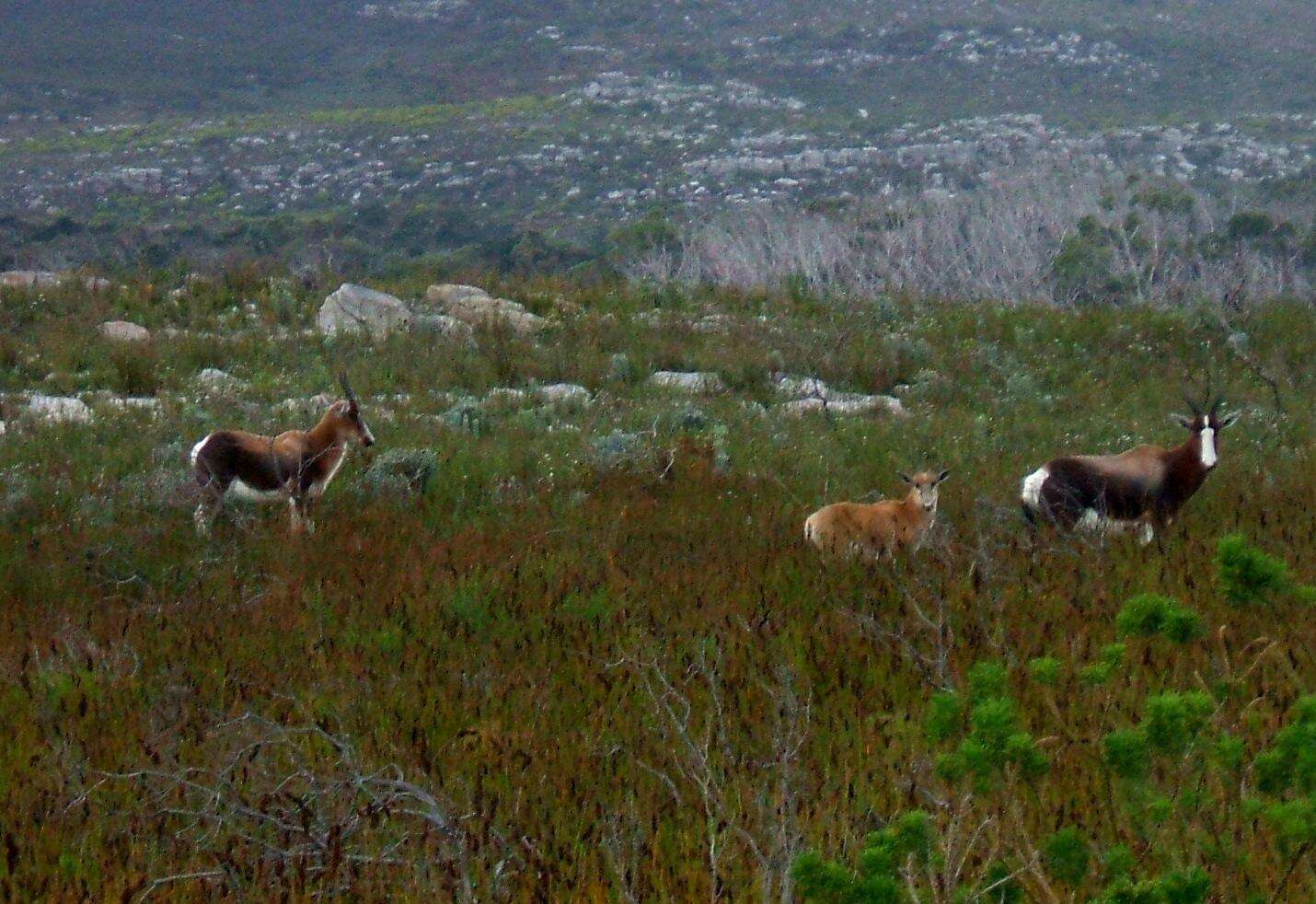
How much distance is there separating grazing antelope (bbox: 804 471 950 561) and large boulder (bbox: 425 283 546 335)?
754 cm

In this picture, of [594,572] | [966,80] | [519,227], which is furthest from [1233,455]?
[966,80]

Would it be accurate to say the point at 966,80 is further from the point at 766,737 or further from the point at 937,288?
the point at 766,737

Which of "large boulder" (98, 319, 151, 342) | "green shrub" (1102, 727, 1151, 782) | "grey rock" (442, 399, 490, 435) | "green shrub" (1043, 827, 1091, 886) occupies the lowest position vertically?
"grey rock" (442, 399, 490, 435)

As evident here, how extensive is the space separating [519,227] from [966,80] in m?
39.1

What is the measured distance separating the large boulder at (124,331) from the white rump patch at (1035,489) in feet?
31.0

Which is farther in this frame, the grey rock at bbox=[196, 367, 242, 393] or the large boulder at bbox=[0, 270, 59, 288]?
the large boulder at bbox=[0, 270, 59, 288]

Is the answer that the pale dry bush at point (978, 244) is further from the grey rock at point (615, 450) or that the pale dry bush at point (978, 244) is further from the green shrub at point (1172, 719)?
the green shrub at point (1172, 719)

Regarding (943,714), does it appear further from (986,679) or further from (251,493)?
(251,493)

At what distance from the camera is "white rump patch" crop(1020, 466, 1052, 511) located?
807cm

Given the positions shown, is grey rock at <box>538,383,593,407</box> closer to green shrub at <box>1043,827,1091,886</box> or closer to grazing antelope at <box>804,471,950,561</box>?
grazing antelope at <box>804,471,950,561</box>

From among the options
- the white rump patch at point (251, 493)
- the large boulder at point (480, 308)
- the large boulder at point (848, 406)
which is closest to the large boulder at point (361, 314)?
the large boulder at point (480, 308)

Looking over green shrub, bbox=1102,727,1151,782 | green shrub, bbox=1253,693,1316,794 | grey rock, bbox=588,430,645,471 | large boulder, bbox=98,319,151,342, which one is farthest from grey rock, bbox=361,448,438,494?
green shrub, bbox=1253,693,1316,794

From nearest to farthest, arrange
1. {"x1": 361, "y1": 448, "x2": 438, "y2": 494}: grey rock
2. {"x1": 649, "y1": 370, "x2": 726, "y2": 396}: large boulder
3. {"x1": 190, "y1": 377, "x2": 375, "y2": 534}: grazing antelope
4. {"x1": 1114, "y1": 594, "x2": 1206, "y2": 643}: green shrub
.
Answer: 1. {"x1": 1114, "y1": 594, "x2": 1206, "y2": 643}: green shrub
2. {"x1": 190, "y1": 377, "x2": 375, "y2": 534}: grazing antelope
3. {"x1": 361, "y1": 448, "x2": 438, "y2": 494}: grey rock
4. {"x1": 649, "y1": 370, "x2": 726, "y2": 396}: large boulder

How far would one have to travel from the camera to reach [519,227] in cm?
4541
